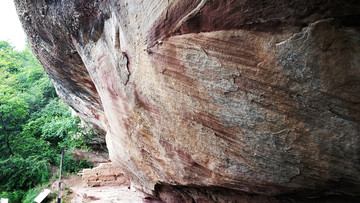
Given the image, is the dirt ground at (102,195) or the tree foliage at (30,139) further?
the tree foliage at (30,139)

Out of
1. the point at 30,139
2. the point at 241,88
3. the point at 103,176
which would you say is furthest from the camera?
the point at 30,139

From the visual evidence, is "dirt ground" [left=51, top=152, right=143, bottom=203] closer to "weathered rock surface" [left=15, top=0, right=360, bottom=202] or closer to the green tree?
"weathered rock surface" [left=15, top=0, right=360, bottom=202]

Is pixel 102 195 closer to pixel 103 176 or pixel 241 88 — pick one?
pixel 103 176

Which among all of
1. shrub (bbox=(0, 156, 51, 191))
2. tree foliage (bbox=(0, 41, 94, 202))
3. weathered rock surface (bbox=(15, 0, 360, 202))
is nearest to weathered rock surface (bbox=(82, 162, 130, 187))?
tree foliage (bbox=(0, 41, 94, 202))

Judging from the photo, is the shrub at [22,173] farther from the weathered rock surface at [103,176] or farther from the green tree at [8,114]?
the weathered rock surface at [103,176]

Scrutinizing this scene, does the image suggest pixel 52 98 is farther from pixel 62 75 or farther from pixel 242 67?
pixel 242 67

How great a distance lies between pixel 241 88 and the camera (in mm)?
1764

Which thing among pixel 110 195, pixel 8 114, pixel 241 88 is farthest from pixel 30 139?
pixel 241 88

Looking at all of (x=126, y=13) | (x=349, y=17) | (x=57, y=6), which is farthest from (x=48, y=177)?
(x=349, y=17)

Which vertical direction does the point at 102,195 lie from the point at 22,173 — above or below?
above

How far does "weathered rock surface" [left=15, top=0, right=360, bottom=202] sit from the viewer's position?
146cm

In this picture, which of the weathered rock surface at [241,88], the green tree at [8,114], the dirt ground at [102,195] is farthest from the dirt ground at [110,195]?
the green tree at [8,114]

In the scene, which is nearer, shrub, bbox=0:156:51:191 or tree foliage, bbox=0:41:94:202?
tree foliage, bbox=0:41:94:202

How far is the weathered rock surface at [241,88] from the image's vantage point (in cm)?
146
